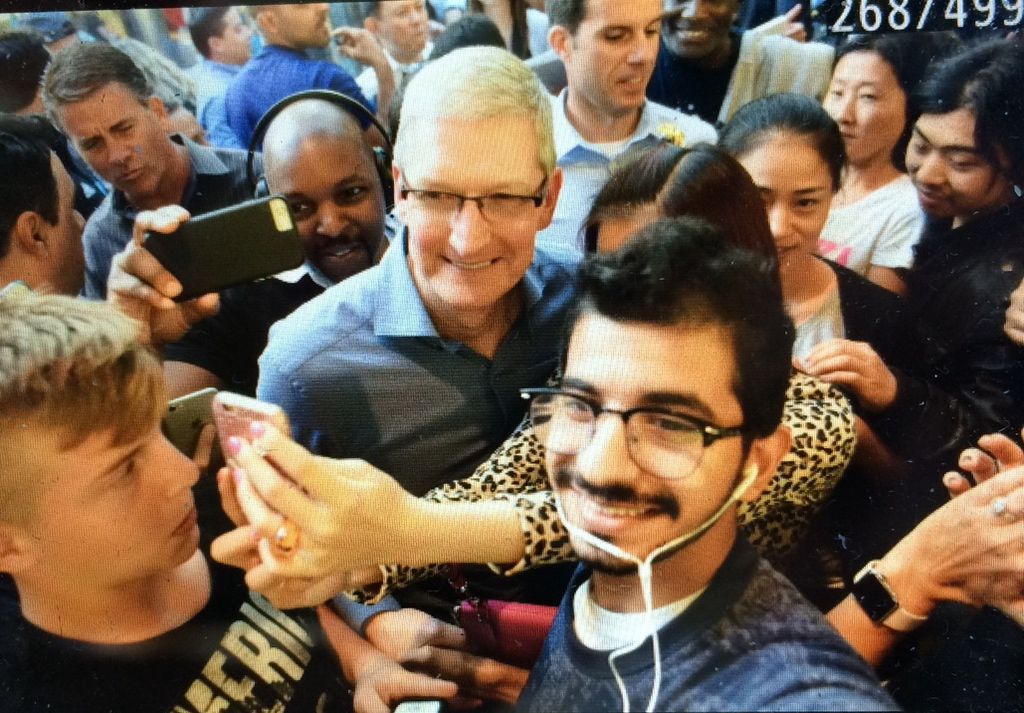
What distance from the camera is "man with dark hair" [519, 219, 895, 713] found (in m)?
1.21

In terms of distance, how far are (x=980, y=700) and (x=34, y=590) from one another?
1493 millimetres

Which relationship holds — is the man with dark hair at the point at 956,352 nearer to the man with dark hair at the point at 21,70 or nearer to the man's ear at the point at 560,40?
the man's ear at the point at 560,40

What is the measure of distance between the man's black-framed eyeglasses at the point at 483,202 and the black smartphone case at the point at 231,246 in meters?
0.20

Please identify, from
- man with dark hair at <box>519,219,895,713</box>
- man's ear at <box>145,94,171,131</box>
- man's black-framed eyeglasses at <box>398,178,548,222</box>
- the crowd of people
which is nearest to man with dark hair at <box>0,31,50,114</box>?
the crowd of people

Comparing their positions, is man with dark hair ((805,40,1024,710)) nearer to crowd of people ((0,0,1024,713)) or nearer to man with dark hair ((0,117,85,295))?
crowd of people ((0,0,1024,713))

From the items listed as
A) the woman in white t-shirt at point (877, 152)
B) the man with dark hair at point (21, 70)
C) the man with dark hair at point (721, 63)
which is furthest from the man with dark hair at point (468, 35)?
the man with dark hair at point (21, 70)

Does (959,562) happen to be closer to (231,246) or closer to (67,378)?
(231,246)

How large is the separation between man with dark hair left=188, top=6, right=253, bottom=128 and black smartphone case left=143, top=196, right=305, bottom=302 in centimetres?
22

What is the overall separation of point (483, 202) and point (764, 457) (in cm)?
53

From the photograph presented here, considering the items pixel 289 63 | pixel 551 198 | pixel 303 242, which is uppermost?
pixel 289 63

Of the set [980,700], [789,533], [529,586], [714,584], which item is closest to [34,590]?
[529,586]

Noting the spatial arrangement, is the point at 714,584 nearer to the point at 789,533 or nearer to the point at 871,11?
the point at 789,533

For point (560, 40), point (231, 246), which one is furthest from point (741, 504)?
point (231, 246)

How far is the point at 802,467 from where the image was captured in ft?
4.39
